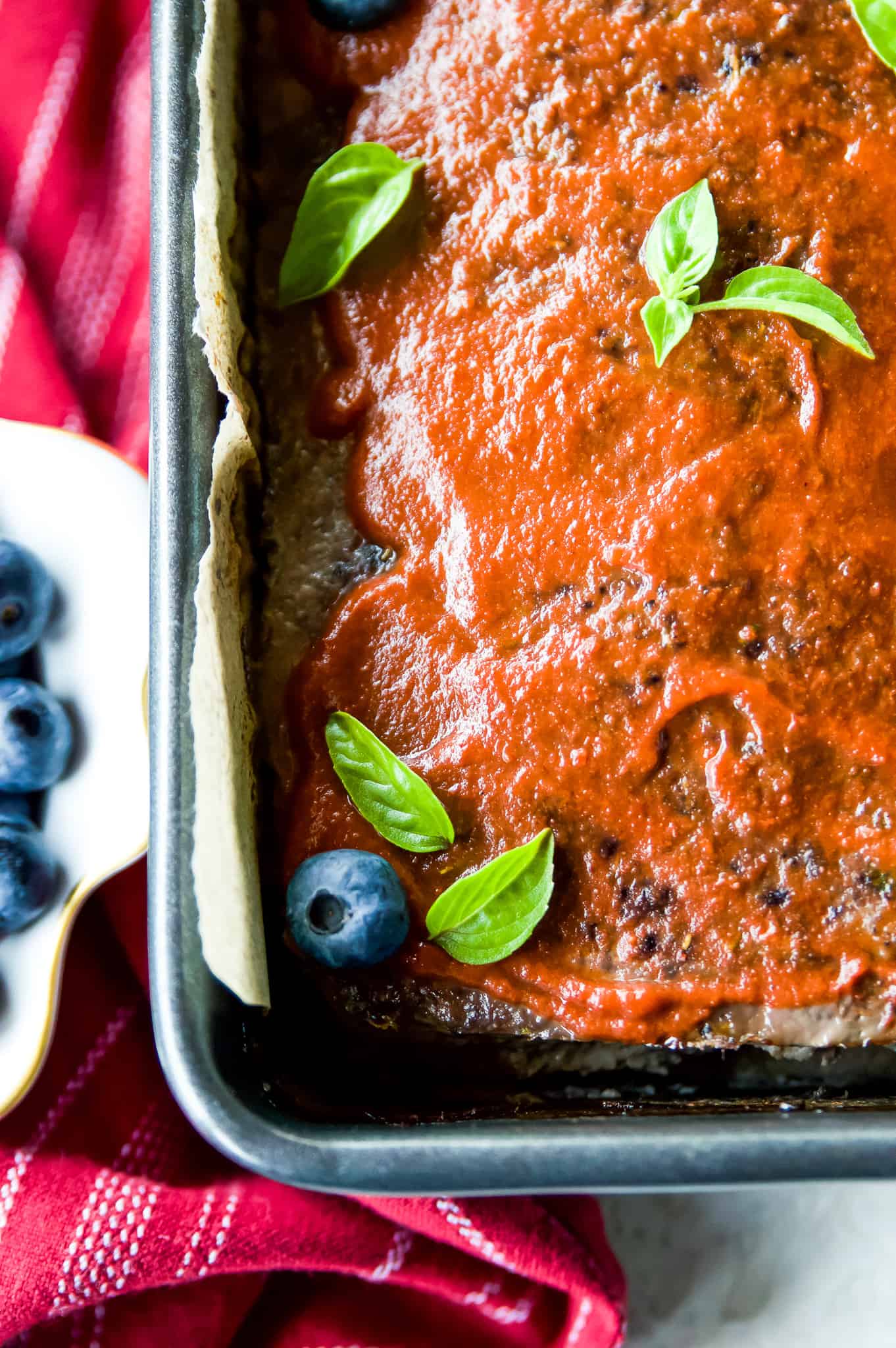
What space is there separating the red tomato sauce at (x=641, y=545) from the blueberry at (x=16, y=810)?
0.46 meters

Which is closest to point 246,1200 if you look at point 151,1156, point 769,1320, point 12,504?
point 151,1156

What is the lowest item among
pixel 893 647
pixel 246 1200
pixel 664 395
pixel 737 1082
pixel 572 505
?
pixel 246 1200

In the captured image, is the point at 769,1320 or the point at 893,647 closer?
the point at 893,647

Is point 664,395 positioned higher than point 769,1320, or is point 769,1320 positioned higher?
point 664,395

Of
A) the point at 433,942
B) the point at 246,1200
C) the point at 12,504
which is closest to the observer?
the point at 433,942

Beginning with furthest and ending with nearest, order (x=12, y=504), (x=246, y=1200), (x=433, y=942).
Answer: (x=12, y=504) → (x=246, y=1200) → (x=433, y=942)

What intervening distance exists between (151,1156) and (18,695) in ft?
1.95

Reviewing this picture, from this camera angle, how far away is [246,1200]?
61.2 inches

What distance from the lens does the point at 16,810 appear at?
162cm

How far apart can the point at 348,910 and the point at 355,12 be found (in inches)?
38.3

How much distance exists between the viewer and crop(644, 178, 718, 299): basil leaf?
127cm

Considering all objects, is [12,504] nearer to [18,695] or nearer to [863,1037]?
[18,695]

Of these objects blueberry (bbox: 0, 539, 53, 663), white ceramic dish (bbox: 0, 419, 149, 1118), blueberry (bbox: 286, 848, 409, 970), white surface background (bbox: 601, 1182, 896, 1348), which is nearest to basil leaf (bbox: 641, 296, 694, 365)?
blueberry (bbox: 286, 848, 409, 970)

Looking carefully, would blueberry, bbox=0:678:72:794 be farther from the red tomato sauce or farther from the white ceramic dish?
the red tomato sauce
